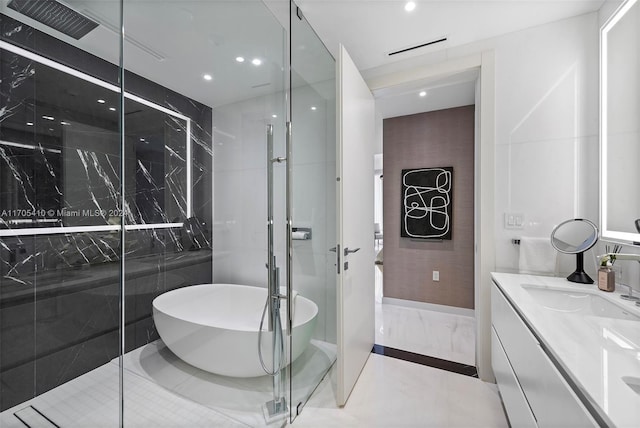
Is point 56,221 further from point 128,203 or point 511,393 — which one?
point 511,393

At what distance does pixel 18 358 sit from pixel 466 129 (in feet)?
12.9

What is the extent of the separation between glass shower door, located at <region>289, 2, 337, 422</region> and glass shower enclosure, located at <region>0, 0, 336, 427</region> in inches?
10.9

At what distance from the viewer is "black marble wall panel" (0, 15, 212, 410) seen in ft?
3.22

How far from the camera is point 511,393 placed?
1357mm

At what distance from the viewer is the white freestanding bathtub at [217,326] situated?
3.56 ft

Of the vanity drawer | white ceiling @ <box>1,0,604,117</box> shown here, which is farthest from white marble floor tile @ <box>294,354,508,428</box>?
white ceiling @ <box>1,0,604,117</box>

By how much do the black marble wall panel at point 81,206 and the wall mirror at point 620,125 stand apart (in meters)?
2.12

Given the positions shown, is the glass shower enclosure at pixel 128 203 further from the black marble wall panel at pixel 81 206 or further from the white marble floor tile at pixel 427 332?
the white marble floor tile at pixel 427 332

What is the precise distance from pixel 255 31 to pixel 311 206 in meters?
1.03

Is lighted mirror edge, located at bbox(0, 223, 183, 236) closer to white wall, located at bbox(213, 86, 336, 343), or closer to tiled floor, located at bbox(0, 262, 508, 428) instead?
white wall, located at bbox(213, 86, 336, 343)

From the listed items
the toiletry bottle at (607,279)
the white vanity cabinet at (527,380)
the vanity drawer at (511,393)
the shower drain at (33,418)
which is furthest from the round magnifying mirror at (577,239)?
the shower drain at (33,418)

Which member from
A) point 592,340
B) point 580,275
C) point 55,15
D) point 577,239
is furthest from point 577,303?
point 55,15

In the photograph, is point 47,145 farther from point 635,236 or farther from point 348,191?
point 635,236

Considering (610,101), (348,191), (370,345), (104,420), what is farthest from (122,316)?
(610,101)
